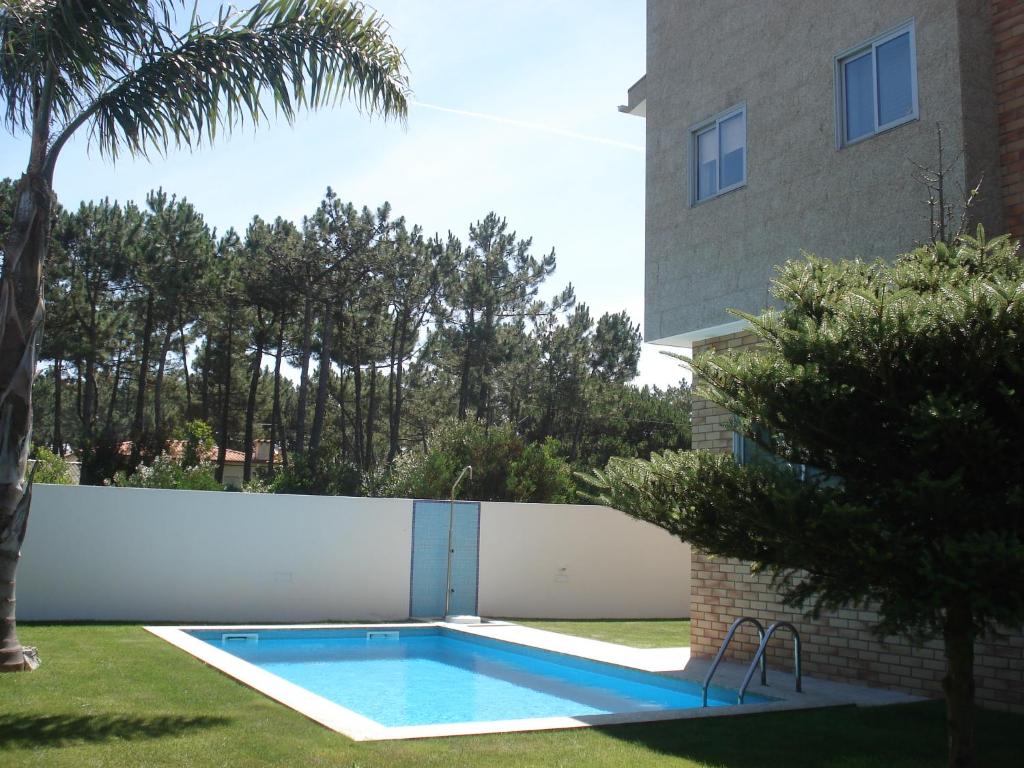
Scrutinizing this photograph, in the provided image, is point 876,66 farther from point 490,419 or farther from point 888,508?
point 490,419

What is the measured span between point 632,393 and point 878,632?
39044mm

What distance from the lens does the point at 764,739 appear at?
22.6ft

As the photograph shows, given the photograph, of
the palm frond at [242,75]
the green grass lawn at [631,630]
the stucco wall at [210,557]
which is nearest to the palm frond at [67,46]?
the palm frond at [242,75]

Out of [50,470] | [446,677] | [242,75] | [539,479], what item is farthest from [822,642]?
[539,479]

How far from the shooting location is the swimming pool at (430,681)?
7.75 m

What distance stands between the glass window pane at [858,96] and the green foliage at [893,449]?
4.23 meters

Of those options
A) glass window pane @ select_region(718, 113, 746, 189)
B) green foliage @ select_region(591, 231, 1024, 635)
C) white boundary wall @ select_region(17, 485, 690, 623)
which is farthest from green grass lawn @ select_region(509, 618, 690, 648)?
green foliage @ select_region(591, 231, 1024, 635)

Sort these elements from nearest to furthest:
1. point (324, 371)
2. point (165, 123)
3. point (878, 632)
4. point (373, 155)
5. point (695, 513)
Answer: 1. point (878, 632)
2. point (695, 513)
3. point (165, 123)
4. point (373, 155)
5. point (324, 371)

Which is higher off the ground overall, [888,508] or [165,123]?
[165,123]

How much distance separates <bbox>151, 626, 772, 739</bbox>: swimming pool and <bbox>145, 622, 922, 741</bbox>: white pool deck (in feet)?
0.07

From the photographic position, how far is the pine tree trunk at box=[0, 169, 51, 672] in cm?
852

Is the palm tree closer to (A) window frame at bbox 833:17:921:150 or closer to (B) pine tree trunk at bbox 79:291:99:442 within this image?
(A) window frame at bbox 833:17:921:150

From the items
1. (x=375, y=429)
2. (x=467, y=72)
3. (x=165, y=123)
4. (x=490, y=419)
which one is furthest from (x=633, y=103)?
(x=375, y=429)

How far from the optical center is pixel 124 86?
9133mm
